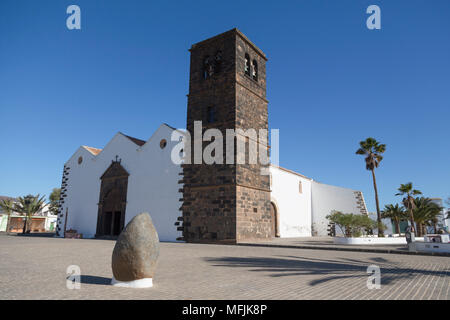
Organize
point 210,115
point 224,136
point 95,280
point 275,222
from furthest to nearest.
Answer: point 275,222
point 210,115
point 224,136
point 95,280

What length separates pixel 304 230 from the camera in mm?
26312

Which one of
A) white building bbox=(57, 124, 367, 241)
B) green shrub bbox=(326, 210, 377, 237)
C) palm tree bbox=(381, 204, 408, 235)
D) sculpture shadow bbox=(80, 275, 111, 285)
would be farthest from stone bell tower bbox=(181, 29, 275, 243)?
palm tree bbox=(381, 204, 408, 235)

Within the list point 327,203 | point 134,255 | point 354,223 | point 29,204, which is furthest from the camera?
point 29,204

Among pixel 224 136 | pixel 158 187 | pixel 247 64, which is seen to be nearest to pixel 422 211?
pixel 247 64

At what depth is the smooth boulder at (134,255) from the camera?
438 cm

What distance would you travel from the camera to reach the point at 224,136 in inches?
606

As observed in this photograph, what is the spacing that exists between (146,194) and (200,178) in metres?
4.52

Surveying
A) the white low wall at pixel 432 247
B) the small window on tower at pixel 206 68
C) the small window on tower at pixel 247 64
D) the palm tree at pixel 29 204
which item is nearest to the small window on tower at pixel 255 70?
the small window on tower at pixel 247 64

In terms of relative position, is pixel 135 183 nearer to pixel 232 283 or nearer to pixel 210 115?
pixel 210 115

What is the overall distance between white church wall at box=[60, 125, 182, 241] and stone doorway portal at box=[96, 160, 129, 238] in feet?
1.59

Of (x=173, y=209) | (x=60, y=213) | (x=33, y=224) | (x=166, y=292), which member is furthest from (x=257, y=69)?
(x=33, y=224)

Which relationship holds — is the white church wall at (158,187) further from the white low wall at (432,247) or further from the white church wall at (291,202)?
the white low wall at (432,247)

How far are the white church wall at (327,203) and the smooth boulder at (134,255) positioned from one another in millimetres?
25765

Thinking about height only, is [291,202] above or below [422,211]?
above
